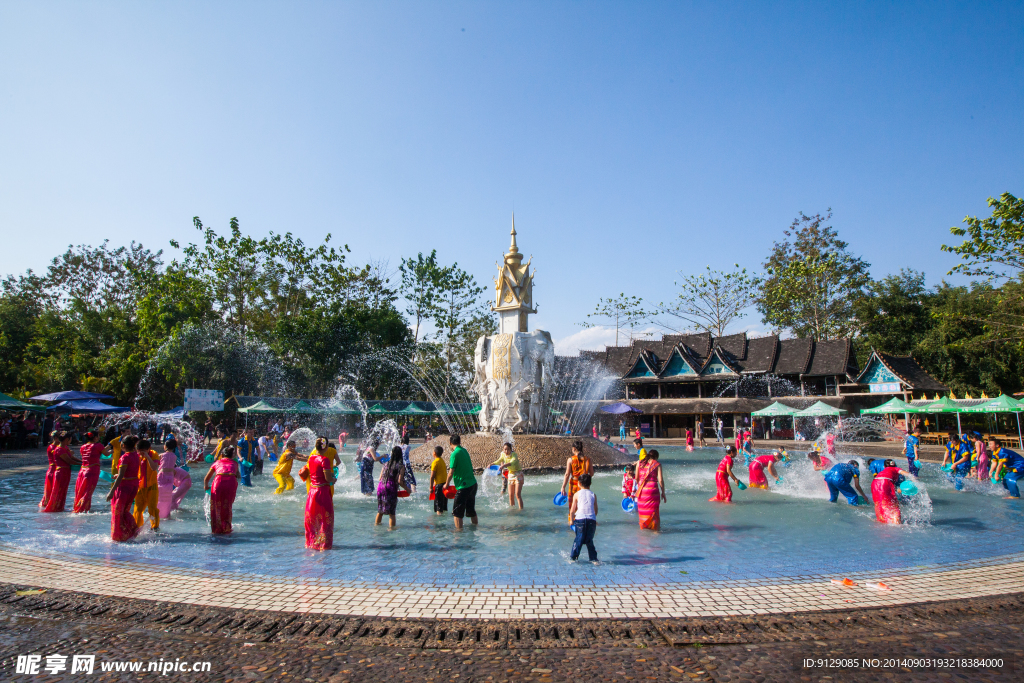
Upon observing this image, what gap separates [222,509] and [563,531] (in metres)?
5.51

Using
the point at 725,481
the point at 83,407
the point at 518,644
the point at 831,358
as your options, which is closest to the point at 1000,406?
the point at 831,358

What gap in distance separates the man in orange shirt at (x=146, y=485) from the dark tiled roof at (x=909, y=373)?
4052 centimetres

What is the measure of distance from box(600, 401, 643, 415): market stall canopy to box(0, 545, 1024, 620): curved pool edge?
3349cm

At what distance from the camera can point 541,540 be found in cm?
891

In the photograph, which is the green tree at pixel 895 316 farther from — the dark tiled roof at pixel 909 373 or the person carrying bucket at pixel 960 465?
the person carrying bucket at pixel 960 465

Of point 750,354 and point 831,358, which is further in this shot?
point 750,354

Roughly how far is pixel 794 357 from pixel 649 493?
3865 centimetres

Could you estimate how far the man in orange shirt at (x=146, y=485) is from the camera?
9.16 meters

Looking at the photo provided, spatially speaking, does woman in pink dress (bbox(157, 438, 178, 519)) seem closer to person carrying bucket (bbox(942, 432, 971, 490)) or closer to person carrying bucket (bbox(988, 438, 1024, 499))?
person carrying bucket (bbox(988, 438, 1024, 499))

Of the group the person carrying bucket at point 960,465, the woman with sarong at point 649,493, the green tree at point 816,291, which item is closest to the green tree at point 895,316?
the green tree at point 816,291

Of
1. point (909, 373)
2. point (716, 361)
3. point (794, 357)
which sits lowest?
point (909, 373)

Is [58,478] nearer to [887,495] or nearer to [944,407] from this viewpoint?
[887,495]

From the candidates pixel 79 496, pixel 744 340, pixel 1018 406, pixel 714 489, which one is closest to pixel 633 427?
pixel 744 340

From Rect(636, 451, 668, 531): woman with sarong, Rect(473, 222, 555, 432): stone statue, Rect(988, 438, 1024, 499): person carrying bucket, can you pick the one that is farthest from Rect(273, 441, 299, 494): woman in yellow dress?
Rect(988, 438, 1024, 499): person carrying bucket
